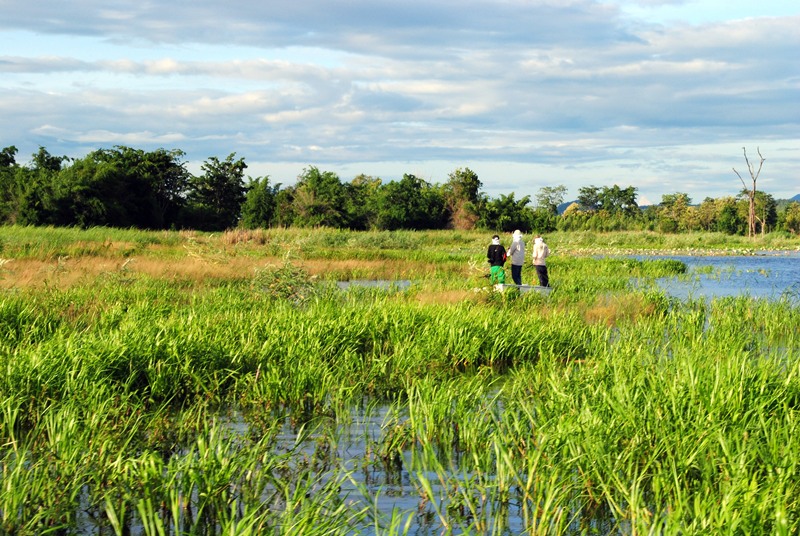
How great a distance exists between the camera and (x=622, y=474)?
576 centimetres

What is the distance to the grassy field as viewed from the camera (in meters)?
5.01

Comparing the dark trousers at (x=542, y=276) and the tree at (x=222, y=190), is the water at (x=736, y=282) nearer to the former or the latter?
the dark trousers at (x=542, y=276)

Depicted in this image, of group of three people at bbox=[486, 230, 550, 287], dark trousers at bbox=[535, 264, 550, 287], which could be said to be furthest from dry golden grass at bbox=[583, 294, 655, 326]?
dark trousers at bbox=[535, 264, 550, 287]

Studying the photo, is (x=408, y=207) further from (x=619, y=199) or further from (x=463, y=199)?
(x=619, y=199)

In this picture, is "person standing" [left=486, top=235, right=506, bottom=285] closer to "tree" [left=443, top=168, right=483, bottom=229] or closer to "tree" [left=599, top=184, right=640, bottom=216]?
"tree" [left=443, top=168, right=483, bottom=229]

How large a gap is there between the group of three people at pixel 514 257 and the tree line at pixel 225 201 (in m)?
35.3

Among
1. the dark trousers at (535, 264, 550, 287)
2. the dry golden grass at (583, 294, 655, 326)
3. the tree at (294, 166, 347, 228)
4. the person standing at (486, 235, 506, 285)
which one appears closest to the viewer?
the dry golden grass at (583, 294, 655, 326)

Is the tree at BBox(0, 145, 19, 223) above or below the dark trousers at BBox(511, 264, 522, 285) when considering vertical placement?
above

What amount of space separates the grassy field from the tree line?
3774 centimetres

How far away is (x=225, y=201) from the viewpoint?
67.4 meters

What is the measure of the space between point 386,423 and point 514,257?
44.9ft

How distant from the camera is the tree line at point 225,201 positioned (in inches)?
1944

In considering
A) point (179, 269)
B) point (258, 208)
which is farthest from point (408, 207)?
point (179, 269)

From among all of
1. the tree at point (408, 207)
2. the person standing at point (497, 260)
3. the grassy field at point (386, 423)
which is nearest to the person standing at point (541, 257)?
the person standing at point (497, 260)
